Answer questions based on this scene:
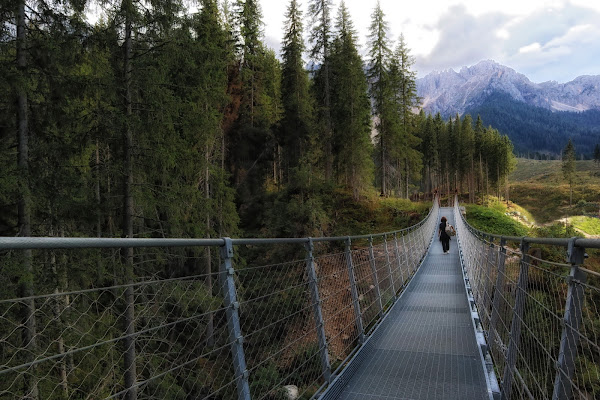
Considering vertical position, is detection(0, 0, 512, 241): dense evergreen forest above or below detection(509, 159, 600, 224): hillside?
above

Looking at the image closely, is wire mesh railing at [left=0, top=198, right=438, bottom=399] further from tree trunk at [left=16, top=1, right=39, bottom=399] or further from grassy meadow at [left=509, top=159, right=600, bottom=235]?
grassy meadow at [left=509, top=159, right=600, bottom=235]

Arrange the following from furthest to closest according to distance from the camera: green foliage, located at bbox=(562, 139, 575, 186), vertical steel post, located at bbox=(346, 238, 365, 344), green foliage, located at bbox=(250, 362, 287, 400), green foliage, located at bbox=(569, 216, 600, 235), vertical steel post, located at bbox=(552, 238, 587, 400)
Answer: green foliage, located at bbox=(562, 139, 575, 186) < green foliage, located at bbox=(569, 216, 600, 235) < vertical steel post, located at bbox=(346, 238, 365, 344) < green foliage, located at bbox=(250, 362, 287, 400) < vertical steel post, located at bbox=(552, 238, 587, 400)

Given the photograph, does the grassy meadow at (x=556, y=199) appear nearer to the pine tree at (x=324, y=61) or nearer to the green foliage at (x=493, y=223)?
the green foliage at (x=493, y=223)

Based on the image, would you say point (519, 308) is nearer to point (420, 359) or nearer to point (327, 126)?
point (420, 359)

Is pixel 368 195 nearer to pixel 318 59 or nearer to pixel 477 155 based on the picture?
pixel 318 59

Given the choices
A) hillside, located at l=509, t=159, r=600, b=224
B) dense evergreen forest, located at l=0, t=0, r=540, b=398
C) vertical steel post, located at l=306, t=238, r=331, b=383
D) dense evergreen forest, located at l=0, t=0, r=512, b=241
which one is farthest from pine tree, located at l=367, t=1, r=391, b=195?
hillside, located at l=509, t=159, r=600, b=224

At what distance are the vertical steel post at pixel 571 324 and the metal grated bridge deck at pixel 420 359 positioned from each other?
169cm

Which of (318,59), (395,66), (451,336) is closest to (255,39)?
(318,59)

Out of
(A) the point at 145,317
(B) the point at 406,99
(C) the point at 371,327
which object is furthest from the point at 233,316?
(B) the point at 406,99

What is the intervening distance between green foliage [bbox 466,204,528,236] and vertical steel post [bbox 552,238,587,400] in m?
23.8

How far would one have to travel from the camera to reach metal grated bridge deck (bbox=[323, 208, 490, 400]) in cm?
336

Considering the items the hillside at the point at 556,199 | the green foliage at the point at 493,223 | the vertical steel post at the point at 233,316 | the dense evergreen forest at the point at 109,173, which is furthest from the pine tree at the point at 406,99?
the hillside at the point at 556,199

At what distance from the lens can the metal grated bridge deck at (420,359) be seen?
11.0ft

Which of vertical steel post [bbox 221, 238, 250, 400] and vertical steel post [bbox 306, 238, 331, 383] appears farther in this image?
vertical steel post [bbox 306, 238, 331, 383]
